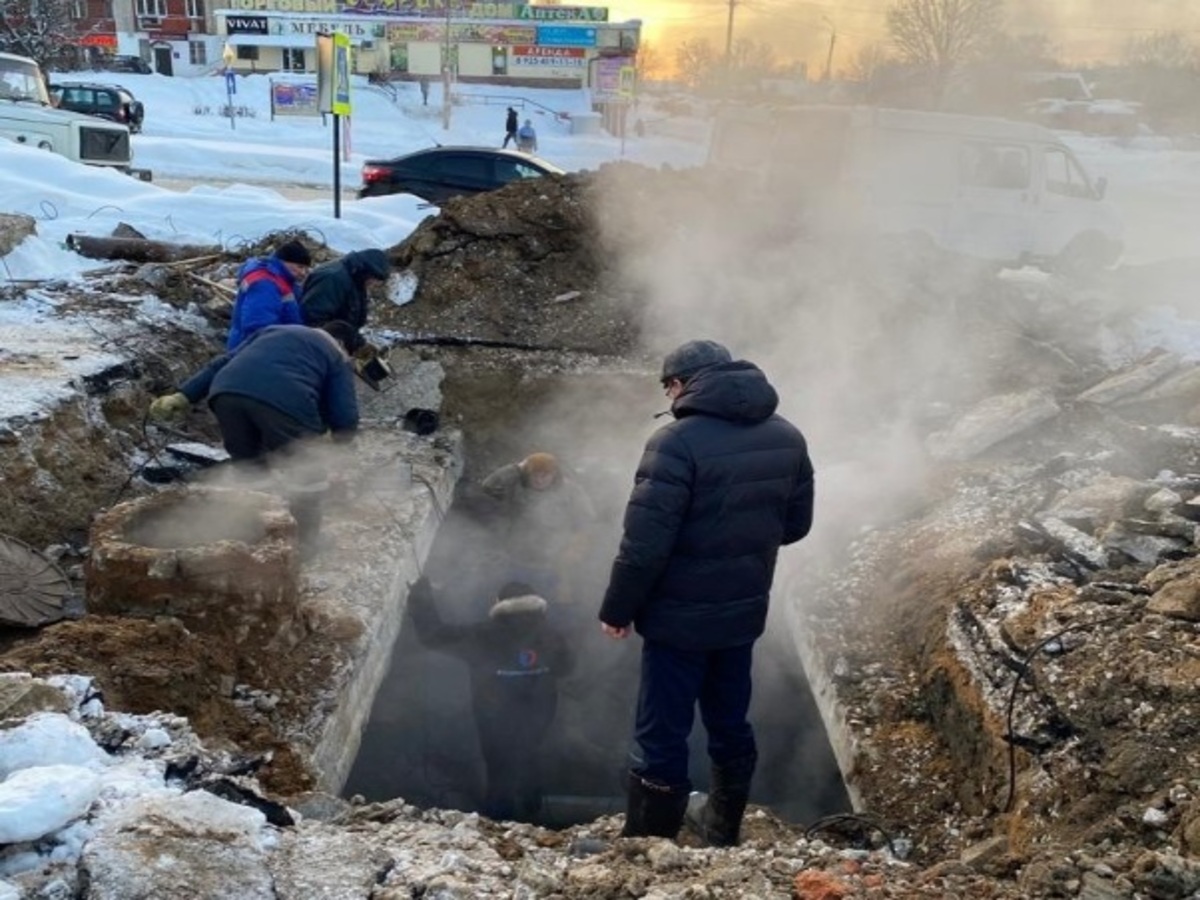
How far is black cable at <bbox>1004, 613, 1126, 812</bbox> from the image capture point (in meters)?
3.73

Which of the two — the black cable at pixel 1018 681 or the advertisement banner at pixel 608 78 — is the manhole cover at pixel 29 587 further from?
the advertisement banner at pixel 608 78

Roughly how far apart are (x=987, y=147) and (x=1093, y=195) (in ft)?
5.23

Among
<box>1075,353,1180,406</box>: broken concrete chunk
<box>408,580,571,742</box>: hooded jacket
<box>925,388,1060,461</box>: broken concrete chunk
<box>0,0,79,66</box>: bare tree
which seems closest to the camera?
<box>408,580,571,742</box>: hooded jacket

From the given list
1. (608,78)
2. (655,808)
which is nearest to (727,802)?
(655,808)

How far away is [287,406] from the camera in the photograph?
16.4 feet

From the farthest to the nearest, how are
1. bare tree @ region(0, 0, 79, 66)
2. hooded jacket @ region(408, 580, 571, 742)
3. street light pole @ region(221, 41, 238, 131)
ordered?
bare tree @ region(0, 0, 79, 66)
street light pole @ region(221, 41, 238, 131)
hooded jacket @ region(408, 580, 571, 742)

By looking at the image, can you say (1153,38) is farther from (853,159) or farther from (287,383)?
(287,383)

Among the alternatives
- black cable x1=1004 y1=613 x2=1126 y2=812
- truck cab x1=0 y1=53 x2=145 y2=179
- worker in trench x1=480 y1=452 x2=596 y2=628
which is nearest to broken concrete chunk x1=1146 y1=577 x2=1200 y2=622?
black cable x1=1004 y1=613 x2=1126 y2=812

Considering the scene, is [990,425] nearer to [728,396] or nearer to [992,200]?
[728,396]

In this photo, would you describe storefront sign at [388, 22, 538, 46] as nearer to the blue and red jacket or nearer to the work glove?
the blue and red jacket

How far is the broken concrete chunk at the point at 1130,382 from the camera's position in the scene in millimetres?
7152

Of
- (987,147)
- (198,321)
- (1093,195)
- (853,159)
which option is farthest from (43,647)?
(1093,195)

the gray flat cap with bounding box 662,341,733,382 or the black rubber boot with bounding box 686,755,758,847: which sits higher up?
the gray flat cap with bounding box 662,341,733,382

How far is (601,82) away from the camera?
115 ft
